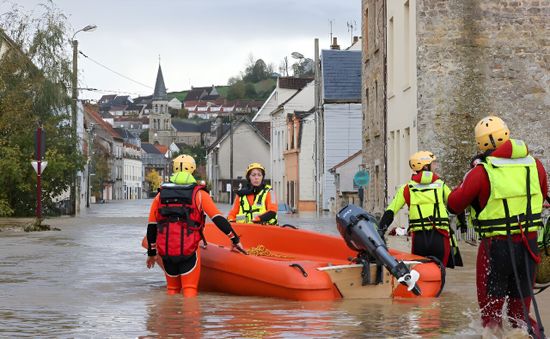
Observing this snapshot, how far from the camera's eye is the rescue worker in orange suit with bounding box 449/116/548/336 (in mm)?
8367

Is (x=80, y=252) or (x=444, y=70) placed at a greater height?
(x=444, y=70)

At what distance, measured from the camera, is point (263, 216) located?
598 inches

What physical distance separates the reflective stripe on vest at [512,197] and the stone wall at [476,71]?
65.4 ft

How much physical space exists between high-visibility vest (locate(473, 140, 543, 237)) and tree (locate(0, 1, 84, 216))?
35.5 metres

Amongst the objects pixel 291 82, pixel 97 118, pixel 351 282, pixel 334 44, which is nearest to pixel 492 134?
pixel 351 282

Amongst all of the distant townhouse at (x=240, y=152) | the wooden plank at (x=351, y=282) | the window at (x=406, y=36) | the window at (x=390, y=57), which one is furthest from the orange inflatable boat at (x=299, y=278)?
the distant townhouse at (x=240, y=152)

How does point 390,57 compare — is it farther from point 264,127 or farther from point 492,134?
point 264,127

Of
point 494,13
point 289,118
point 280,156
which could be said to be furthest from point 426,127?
point 280,156

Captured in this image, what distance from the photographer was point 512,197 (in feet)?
27.5

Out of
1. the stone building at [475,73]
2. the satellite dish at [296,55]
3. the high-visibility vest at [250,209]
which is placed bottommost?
the high-visibility vest at [250,209]

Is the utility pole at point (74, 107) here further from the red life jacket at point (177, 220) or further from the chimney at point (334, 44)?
the red life jacket at point (177, 220)

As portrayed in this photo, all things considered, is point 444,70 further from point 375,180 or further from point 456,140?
point 375,180

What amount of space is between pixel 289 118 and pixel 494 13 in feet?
142

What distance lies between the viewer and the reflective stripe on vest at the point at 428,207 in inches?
→ 505
